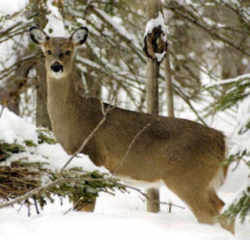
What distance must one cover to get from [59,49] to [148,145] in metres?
Answer: 1.86

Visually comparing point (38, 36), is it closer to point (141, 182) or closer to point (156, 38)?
point (156, 38)

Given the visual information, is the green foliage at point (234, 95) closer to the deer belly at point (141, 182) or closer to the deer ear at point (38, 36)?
the deer belly at point (141, 182)

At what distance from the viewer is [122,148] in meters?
6.29

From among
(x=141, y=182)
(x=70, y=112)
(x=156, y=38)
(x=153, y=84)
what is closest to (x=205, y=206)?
(x=141, y=182)

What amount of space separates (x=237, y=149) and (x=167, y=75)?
14.0 ft

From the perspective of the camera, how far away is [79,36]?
6797 mm

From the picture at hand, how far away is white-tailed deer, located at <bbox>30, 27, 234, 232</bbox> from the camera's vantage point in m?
6.02

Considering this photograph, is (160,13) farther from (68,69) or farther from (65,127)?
(65,127)

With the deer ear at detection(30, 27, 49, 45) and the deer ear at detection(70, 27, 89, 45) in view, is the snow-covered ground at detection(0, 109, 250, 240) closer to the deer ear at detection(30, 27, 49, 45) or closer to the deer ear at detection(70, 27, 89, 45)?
the deer ear at detection(30, 27, 49, 45)

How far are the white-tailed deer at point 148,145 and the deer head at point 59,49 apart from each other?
0.05ft

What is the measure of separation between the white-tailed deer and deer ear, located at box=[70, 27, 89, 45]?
Answer: 15.0 inches

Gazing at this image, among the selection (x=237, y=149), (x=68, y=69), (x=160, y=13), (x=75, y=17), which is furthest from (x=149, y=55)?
(x=237, y=149)

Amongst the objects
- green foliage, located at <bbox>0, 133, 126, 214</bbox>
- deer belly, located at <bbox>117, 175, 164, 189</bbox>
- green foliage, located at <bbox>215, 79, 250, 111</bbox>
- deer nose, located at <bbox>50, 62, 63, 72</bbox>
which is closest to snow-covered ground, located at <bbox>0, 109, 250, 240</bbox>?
green foliage, located at <bbox>0, 133, 126, 214</bbox>

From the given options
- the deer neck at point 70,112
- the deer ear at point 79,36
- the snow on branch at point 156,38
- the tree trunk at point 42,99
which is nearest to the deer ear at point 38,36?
the deer ear at point 79,36
